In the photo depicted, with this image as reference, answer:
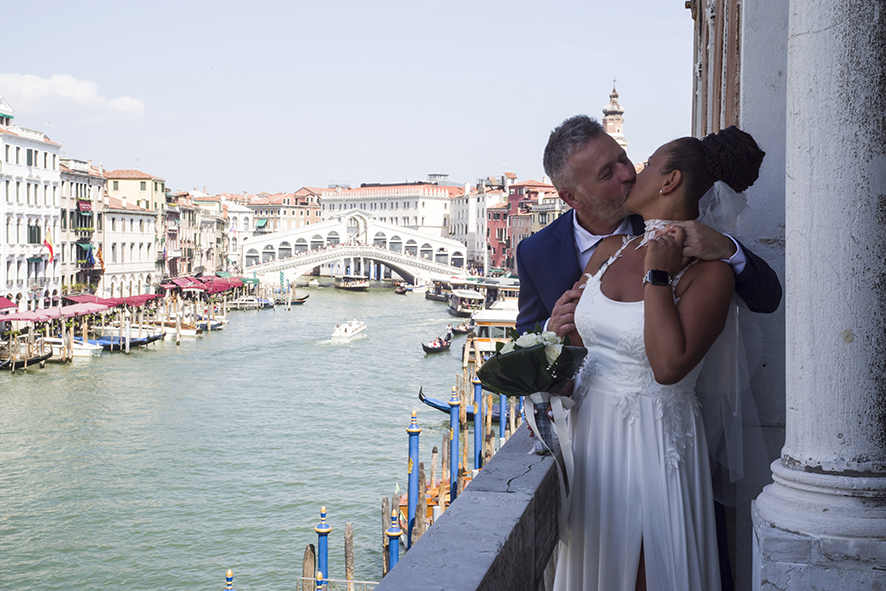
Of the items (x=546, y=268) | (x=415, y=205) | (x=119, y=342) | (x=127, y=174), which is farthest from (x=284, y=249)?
(x=546, y=268)

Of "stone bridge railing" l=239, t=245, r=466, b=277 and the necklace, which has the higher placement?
"stone bridge railing" l=239, t=245, r=466, b=277

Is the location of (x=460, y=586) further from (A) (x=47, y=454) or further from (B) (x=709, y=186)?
(A) (x=47, y=454)

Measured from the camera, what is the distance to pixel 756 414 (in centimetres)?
151

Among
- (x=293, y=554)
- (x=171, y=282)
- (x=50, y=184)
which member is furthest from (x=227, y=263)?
(x=293, y=554)

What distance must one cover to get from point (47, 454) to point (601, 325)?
1012 cm

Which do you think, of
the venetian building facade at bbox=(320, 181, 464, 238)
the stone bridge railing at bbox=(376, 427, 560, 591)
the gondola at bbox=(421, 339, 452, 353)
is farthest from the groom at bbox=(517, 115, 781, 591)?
the venetian building facade at bbox=(320, 181, 464, 238)

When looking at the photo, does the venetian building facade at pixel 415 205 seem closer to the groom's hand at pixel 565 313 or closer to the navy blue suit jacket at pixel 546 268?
the navy blue suit jacket at pixel 546 268

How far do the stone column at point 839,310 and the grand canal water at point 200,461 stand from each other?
5.87 m

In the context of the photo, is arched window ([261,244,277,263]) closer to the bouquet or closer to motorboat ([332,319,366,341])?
motorboat ([332,319,366,341])

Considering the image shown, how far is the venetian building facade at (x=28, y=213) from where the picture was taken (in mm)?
19547

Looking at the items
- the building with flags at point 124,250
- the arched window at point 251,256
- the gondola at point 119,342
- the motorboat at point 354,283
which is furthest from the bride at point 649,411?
the arched window at point 251,256

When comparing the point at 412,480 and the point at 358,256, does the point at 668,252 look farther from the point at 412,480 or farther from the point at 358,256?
the point at 358,256

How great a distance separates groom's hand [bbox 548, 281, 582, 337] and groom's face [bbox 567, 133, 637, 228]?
0.47ft

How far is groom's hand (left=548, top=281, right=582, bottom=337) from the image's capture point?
1.40 m
